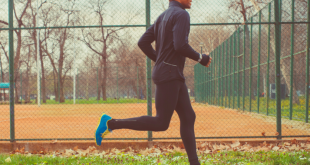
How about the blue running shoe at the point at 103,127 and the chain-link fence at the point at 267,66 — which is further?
the chain-link fence at the point at 267,66

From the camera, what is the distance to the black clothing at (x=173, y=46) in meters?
2.61

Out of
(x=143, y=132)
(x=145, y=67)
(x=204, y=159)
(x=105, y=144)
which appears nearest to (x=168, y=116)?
(x=204, y=159)

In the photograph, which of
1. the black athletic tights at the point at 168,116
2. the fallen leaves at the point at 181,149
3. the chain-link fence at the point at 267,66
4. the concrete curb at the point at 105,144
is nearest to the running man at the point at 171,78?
the black athletic tights at the point at 168,116

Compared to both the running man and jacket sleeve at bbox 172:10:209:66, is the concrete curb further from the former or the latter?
jacket sleeve at bbox 172:10:209:66

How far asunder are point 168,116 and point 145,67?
15.5 metres

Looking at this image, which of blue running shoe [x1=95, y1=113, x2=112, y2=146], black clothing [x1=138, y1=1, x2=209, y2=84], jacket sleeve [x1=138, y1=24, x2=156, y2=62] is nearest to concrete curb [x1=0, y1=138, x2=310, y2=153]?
blue running shoe [x1=95, y1=113, x2=112, y2=146]

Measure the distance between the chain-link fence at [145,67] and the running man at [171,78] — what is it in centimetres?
205

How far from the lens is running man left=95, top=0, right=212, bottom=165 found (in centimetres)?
264

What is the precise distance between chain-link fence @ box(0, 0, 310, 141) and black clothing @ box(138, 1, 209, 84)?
6.98 ft

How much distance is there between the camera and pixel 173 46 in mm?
2715

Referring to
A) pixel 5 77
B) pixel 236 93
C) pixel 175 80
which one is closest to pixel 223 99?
pixel 236 93

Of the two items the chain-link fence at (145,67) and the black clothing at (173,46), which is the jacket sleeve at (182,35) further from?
the chain-link fence at (145,67)

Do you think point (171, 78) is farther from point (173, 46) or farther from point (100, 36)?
point (100, 36)

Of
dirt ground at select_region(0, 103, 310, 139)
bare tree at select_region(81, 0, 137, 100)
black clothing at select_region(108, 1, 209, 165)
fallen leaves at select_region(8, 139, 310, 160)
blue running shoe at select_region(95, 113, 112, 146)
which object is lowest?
dirt ground at select_region(0, 103, 310, 139)
